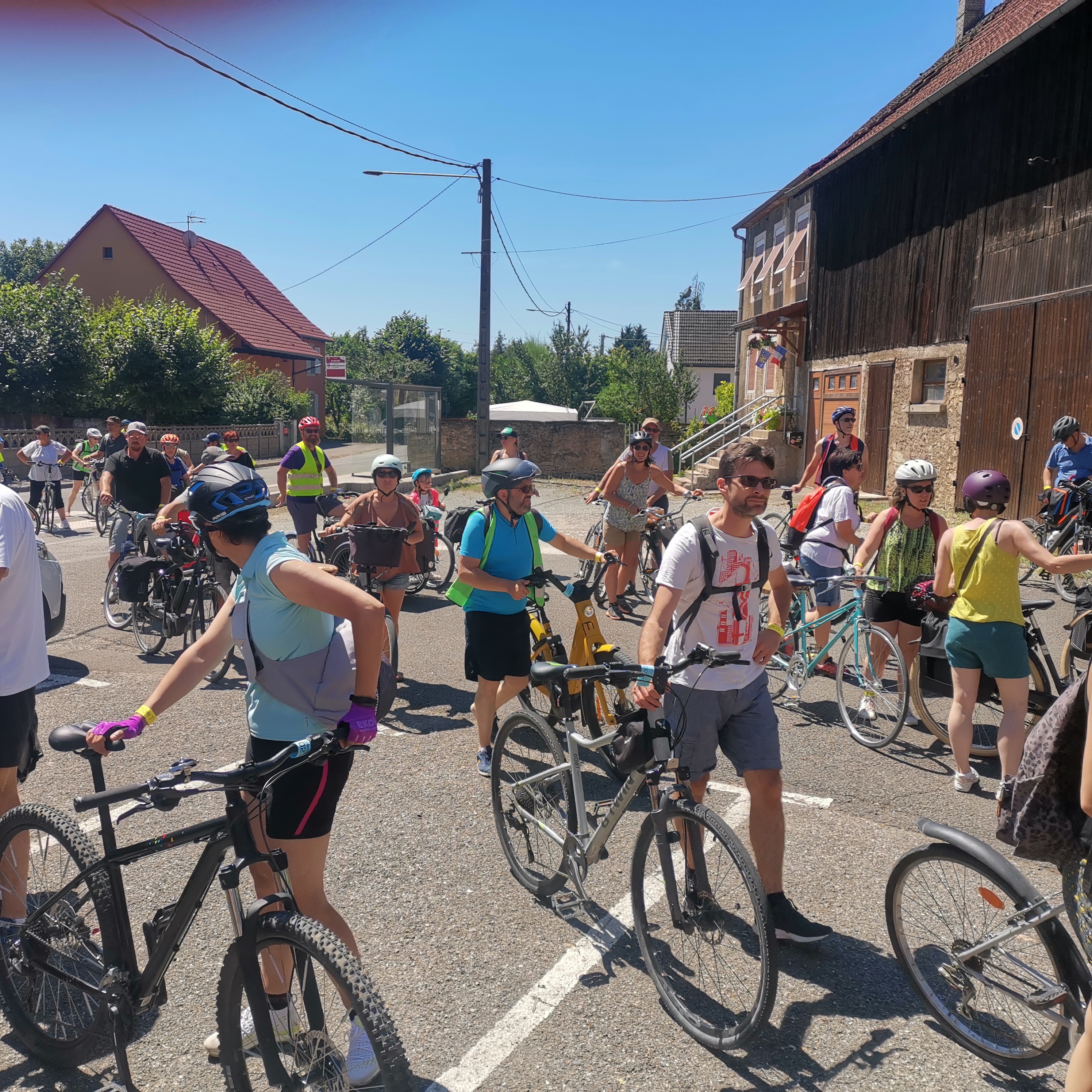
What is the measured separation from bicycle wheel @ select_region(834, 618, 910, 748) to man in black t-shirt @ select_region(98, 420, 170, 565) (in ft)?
22.9

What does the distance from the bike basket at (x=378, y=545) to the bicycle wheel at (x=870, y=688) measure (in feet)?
10.8

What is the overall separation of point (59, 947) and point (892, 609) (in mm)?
4893

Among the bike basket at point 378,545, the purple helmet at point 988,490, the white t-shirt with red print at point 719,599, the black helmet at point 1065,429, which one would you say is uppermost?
the black helmet at point 1065,429

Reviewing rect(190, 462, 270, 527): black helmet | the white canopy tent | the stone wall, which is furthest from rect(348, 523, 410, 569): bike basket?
the white canopy tent

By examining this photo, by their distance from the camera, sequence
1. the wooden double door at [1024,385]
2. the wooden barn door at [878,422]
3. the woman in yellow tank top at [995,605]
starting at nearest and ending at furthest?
the woman in yellow tank top at [995,605], the wooden double door at [1024,385], the wooden barn door at [878,422]

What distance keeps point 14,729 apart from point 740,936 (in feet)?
8.50

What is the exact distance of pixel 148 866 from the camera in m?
4.34

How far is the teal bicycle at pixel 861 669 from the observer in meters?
5.84

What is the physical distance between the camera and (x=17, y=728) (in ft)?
11.0

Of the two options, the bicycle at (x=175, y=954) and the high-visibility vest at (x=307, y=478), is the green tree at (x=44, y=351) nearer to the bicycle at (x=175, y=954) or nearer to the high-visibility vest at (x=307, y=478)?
the high-visibility vest at (x=307, y=478)

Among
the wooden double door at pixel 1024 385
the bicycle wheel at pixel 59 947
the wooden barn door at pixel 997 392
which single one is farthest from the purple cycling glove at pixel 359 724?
the wooden barn door at pixel 997 392

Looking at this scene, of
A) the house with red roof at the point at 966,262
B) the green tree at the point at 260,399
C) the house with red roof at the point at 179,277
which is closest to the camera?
the house with red roof at the point at 966,262

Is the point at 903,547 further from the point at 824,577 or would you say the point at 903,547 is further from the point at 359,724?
the point at 359,724

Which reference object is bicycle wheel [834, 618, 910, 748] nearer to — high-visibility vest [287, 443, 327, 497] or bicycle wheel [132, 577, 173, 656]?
bicycle wheel [132, 577, 173, 656]
